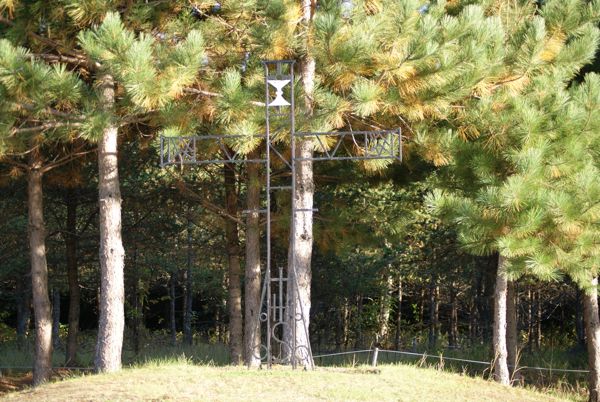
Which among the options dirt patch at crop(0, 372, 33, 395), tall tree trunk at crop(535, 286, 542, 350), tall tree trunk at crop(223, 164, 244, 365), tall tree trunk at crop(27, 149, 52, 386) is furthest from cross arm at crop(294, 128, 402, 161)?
tall tree trunk at crop(535, 286, 542, 350)

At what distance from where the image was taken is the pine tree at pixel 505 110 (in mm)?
9641

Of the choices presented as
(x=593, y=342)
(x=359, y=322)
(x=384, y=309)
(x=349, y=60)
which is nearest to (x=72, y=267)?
(x=359, y=322)

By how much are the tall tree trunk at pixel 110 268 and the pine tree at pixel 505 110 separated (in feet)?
12.7

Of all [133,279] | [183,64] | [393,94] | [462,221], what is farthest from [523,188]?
[133,279]

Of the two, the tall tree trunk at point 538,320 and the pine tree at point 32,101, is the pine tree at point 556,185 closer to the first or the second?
the pine tree at point 32,101

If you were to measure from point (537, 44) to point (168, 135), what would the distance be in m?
4.35

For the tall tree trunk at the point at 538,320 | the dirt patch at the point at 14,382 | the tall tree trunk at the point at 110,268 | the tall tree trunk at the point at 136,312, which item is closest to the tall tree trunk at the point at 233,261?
the tall tree trunk at the point at 110,268

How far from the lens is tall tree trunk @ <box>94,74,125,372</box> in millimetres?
10453

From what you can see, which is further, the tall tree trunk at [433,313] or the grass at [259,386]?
the tall tree trunk at [433,313]

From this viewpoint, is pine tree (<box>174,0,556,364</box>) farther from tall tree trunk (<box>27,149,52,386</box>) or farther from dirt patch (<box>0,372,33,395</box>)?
dirt patch (<box>0,372,33,395</box>)

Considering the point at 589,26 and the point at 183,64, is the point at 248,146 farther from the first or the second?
the point at 589,26

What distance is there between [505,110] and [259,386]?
14.8 ft

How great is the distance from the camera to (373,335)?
21.9m

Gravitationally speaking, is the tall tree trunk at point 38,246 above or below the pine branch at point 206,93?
below
